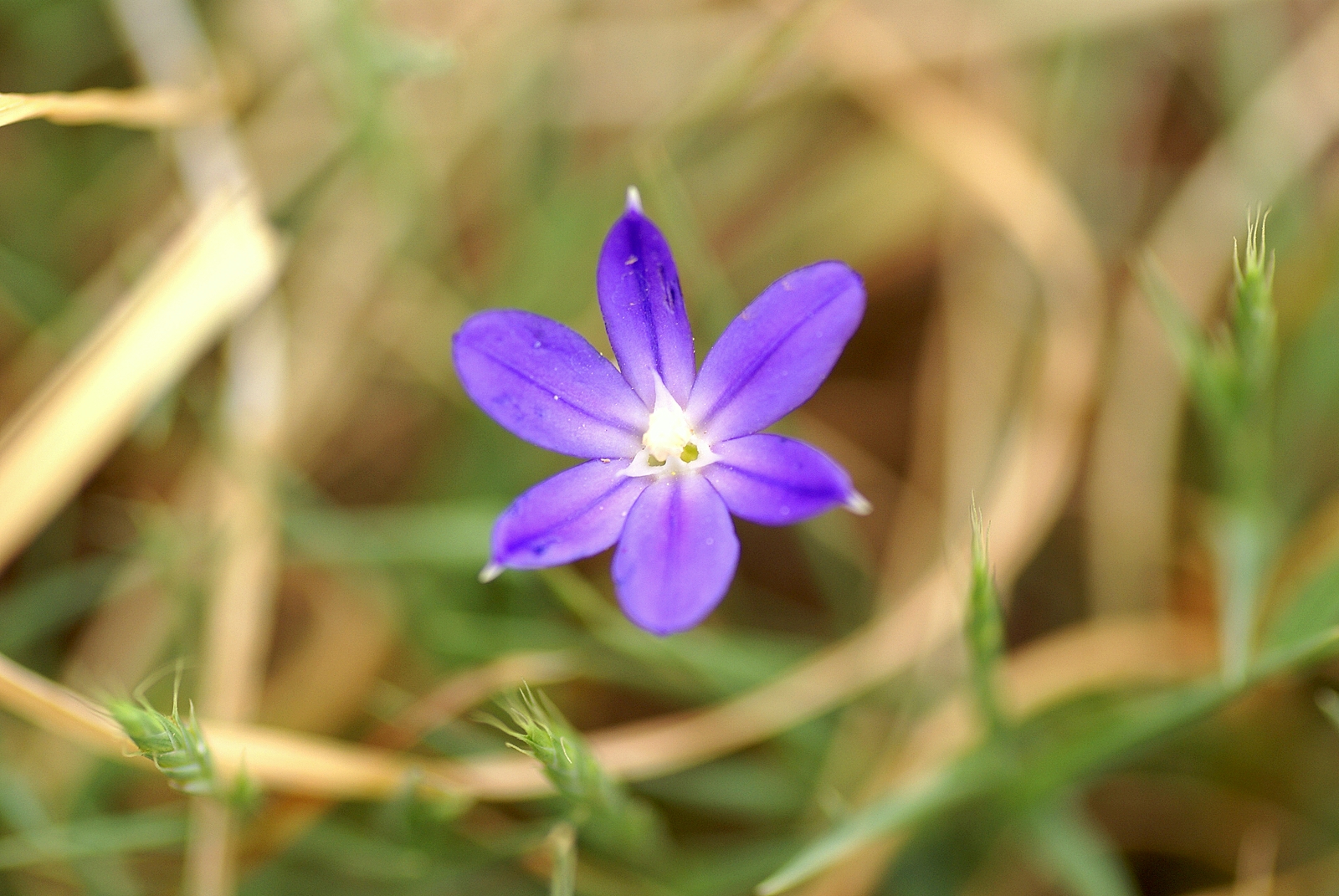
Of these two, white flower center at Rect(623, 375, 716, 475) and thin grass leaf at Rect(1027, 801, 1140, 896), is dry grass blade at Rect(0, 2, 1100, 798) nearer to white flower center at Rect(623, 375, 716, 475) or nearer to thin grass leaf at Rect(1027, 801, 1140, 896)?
thin grass leaf at Rect(1027, 801, 1140, 896)

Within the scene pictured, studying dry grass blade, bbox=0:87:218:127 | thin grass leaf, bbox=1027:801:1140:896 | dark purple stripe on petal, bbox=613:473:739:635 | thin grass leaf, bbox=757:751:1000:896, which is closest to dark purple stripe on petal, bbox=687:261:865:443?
dark purple stripe on petal, bbox=613:473:739:635

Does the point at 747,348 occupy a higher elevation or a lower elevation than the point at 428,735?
higher

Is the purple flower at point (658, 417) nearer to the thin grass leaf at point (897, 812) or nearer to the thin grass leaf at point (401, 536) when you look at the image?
the thin grass leaf at point (897, 812)

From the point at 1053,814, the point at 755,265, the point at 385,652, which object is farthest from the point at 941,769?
the point at 755,265

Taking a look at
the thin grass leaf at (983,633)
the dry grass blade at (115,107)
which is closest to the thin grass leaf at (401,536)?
the dry grass blade at (115,107)

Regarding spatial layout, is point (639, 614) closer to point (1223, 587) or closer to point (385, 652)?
point (1223, 587)

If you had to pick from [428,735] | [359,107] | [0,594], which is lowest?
[428,735]

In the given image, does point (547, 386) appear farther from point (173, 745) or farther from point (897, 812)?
point (897, 812)
